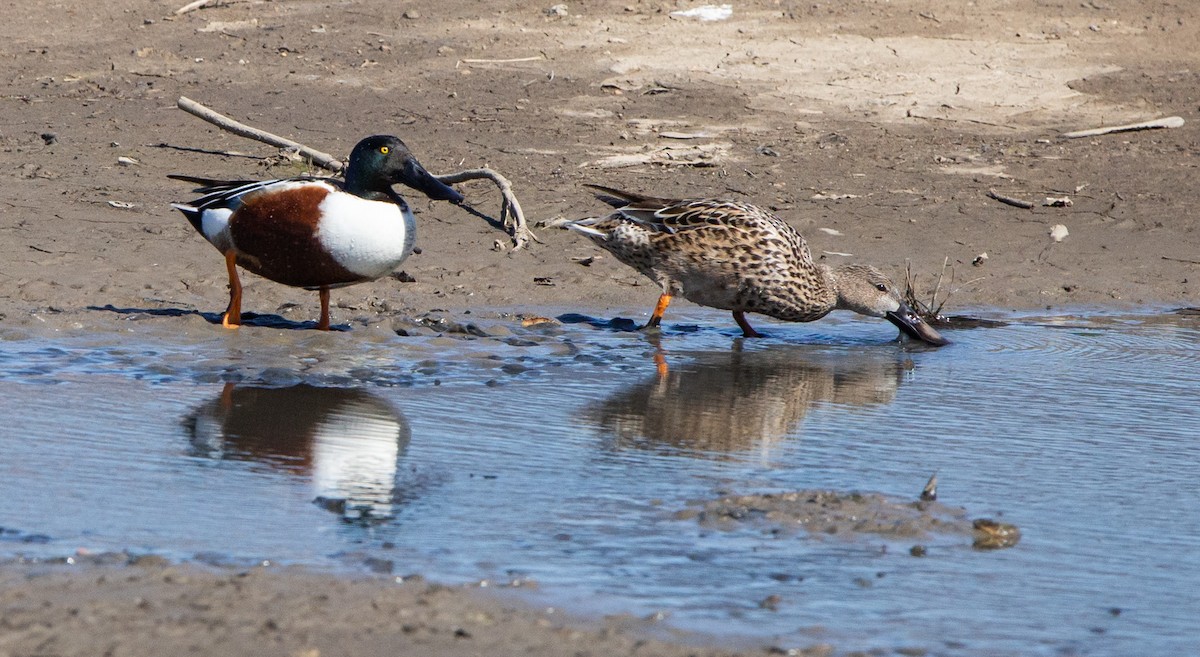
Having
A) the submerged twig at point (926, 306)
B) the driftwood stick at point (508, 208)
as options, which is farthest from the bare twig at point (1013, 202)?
the driftwood stick at point (508, 208)

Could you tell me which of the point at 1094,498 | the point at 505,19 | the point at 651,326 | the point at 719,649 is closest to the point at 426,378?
the point at 651,326

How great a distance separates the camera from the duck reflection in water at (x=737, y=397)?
5754mm

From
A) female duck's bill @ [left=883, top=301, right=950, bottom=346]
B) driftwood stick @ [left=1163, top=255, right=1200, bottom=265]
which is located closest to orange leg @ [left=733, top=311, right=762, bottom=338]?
female duck's bill @ [left=883, top=301, right=950, bottom=346]

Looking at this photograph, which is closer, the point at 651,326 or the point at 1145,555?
the point at 1145,555

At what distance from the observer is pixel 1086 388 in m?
6.93

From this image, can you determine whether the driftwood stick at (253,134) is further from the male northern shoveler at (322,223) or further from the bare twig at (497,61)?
the male northern shoveler at (322,223)

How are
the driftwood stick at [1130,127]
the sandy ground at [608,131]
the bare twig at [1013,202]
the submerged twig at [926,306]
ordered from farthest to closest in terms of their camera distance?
the driftwood stick at [1130,127]
the bare twig at [1013,202]
the sandy ground at [608,131]
the submerged twig at [926,306]

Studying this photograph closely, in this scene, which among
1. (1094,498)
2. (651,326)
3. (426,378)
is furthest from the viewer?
(651,326)

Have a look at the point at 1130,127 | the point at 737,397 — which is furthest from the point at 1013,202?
the point at 737,397

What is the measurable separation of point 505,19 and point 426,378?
23.6ft

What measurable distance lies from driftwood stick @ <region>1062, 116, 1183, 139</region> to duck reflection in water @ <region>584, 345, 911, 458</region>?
4.41 metres

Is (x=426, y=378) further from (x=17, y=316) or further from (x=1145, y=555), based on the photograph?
(x=1145, y=555)

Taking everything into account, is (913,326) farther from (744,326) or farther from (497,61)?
(497,61)

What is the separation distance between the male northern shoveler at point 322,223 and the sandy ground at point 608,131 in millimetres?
540
